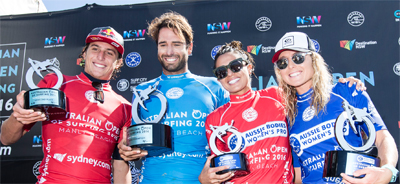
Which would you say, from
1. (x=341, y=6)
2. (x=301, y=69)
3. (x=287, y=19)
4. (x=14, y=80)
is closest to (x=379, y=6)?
(x=341, y=6)

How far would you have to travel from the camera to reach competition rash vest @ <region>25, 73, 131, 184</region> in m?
2.04

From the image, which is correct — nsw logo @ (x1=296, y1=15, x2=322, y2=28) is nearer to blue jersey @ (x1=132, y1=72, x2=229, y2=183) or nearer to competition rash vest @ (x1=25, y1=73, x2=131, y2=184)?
blue jersey @ (x1=132, y1=72, x2=229, y2=183)

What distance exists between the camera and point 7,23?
4.45 meters

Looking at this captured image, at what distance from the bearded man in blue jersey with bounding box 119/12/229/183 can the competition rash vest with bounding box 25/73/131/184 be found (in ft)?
0.95

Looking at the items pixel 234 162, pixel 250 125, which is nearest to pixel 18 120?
pixel 234 162

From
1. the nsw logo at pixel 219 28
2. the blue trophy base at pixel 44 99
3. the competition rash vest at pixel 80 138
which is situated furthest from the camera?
the nsw logo at pixel 219 28

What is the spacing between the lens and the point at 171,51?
231cm

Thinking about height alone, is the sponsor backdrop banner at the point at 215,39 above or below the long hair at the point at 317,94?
above

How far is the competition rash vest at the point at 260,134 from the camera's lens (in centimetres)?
184

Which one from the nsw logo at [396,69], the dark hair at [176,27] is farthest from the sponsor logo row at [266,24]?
the dark hair at [176,27]

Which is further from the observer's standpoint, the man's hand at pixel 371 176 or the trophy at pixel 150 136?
the trophy at pixel 150 136

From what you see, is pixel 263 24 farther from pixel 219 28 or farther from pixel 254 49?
pixel 219 28

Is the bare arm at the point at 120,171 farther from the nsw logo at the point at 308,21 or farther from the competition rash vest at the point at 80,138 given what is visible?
the nsw logo at the point at 308,21

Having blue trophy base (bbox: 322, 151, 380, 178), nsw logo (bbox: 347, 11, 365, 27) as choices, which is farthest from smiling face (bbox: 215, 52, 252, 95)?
nsw logo (bbox: 347, 11, 365, 27)
